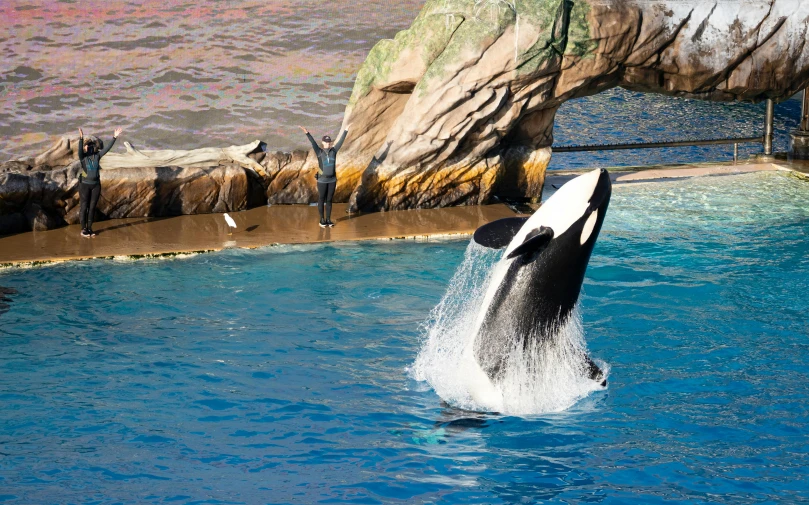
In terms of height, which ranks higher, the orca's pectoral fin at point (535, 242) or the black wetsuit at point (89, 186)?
the orca's pectoral fin at point (535, 242)

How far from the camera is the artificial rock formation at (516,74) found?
1161cm

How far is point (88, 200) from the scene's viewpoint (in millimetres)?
11039

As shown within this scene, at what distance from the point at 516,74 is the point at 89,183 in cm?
540

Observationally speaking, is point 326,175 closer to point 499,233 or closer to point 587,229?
point 499,233

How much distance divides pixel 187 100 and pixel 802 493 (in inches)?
485

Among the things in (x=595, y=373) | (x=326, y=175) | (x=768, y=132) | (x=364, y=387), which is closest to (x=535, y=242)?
(x=595, y=373)

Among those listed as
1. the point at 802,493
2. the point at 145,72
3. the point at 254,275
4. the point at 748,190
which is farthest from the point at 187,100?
the point at 802,493

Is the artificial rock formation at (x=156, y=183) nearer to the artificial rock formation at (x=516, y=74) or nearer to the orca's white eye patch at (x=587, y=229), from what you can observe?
the artificial rock formation at (x=516, y=74)

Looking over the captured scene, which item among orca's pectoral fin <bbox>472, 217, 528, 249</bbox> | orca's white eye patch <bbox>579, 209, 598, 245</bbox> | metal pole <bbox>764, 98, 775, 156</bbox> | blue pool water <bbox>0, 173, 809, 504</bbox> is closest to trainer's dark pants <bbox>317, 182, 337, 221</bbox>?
blue pool water <bbox>0, 173, 809, 504</bbox>

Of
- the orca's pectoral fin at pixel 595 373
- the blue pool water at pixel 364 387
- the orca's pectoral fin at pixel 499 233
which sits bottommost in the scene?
the blue pool water at pixel 364 387

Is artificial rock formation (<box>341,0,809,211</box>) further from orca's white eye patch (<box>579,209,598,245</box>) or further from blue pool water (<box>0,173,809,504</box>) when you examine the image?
orca's white eye patch (<box>579,209,598,245</box>)

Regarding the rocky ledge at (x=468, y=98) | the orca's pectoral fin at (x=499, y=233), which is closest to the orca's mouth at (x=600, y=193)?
the orca's pectoral fin at (x=499, y=233)

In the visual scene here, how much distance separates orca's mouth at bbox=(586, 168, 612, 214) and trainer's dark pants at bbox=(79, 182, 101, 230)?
6.94 meters

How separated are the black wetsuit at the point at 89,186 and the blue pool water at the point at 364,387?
1.23m
